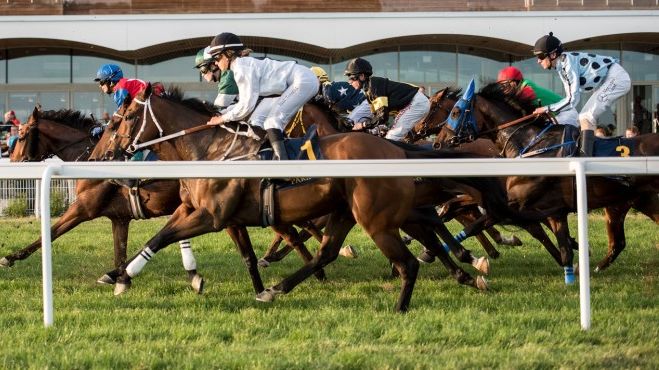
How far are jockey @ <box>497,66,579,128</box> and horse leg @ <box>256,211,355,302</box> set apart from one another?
2.41 meters

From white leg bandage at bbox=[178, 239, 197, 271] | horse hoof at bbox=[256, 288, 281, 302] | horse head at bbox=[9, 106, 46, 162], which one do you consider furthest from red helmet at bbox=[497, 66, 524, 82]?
horse head at bbox=[9, 106, 46, 162]

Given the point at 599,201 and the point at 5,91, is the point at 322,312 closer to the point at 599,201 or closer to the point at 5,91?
the point at 599,201

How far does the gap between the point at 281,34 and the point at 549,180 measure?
489 inches

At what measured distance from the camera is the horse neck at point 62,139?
8430 mm

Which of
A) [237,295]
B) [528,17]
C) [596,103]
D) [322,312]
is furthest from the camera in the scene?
[528,17]

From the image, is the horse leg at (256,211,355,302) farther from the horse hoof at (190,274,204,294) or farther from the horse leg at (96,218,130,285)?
the horse leg at (96,218,130,285)

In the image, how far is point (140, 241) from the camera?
10469mm

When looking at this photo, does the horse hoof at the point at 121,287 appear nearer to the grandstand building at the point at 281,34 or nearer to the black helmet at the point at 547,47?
the black helmet at the point at 547,47

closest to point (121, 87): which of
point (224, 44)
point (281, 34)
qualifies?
point (224, 44)

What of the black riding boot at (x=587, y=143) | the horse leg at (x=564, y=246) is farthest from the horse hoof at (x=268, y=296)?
the black riding boot at (x=587, y=143)

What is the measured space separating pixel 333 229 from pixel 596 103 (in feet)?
8.92

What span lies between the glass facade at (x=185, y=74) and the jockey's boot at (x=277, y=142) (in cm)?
1395

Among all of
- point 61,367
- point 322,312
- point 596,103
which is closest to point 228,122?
point 322,312

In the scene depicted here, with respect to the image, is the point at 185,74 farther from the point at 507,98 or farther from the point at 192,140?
the point at 192,140
